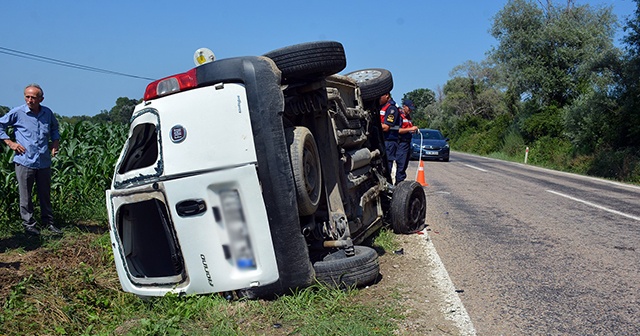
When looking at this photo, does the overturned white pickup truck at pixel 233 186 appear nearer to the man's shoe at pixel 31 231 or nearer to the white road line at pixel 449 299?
the white road line at pixel 449 299

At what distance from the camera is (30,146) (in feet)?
22.1

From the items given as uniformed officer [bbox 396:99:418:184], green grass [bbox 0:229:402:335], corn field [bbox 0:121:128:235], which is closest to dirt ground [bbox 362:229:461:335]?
green grass [bbox 0:229:402:335]

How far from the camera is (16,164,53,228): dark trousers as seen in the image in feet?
22.0

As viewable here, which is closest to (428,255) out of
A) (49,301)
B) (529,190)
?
(49,301)

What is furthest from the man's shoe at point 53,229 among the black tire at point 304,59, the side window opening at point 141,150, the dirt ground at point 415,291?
the black tire at point 304,59

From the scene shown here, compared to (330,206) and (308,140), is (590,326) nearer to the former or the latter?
(330,206)

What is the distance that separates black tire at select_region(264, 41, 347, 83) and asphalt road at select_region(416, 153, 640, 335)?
2173 mm

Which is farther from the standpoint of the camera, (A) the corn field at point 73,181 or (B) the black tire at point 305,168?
(A) the corn field at point 73,181

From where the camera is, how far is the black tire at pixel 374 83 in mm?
6613

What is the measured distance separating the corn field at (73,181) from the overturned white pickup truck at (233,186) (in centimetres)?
383

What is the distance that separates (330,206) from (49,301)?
2342 mm

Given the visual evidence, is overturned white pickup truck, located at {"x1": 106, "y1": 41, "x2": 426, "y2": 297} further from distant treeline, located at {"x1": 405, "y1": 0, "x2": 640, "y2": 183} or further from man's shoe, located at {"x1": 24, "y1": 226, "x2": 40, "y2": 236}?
distant treeline, located at {"x1": 405, "y1": 0, "x2": 640, "y2": 183}

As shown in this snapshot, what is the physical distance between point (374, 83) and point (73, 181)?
4.97 metres

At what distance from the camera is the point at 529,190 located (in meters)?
12.3
